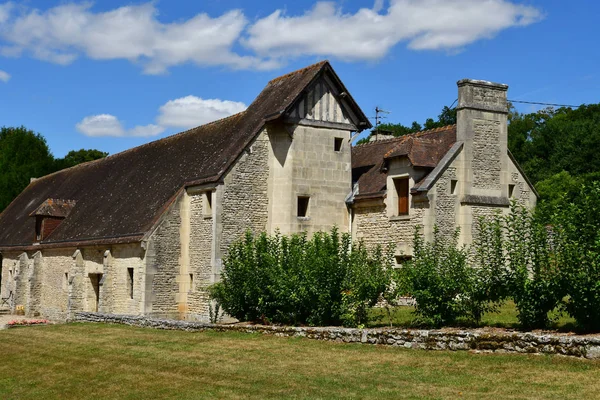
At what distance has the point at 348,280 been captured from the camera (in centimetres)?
1780

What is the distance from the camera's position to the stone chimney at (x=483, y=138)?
23141 mm

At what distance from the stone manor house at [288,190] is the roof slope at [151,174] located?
0.33ft

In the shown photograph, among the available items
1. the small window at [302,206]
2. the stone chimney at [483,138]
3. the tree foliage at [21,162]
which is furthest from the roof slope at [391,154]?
the tree foliage at [21,162]

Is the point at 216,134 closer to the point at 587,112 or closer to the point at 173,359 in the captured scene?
the point at 173,359

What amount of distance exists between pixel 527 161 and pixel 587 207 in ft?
132

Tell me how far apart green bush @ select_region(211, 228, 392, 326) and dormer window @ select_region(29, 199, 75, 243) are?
49.4ft

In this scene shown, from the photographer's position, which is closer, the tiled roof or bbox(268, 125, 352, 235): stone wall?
bbox(268, 125, 352, 235): stone wall

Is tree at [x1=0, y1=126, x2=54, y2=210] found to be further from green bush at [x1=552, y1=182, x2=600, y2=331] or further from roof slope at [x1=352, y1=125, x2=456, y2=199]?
green bush at [x1=552, y1=182, x2=600, y2=331]

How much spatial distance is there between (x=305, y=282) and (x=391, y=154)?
720cm

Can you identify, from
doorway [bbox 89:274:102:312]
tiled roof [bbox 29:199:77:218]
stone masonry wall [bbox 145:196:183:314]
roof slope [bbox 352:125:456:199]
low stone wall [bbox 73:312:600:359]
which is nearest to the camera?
low stone wall [bbox 73:312:600:359]

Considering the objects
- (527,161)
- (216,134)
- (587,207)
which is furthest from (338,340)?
(527,161)

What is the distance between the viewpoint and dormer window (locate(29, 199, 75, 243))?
32875 mm

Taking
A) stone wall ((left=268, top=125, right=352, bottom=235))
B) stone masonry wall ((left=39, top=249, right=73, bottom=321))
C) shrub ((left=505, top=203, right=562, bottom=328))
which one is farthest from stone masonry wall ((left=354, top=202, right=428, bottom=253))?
stone masonry wall ((left=39, top=249, right=73, bottom=321))

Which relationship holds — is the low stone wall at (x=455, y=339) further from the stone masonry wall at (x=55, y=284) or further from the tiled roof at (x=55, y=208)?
the tiled roof at (x=55, y=208)
